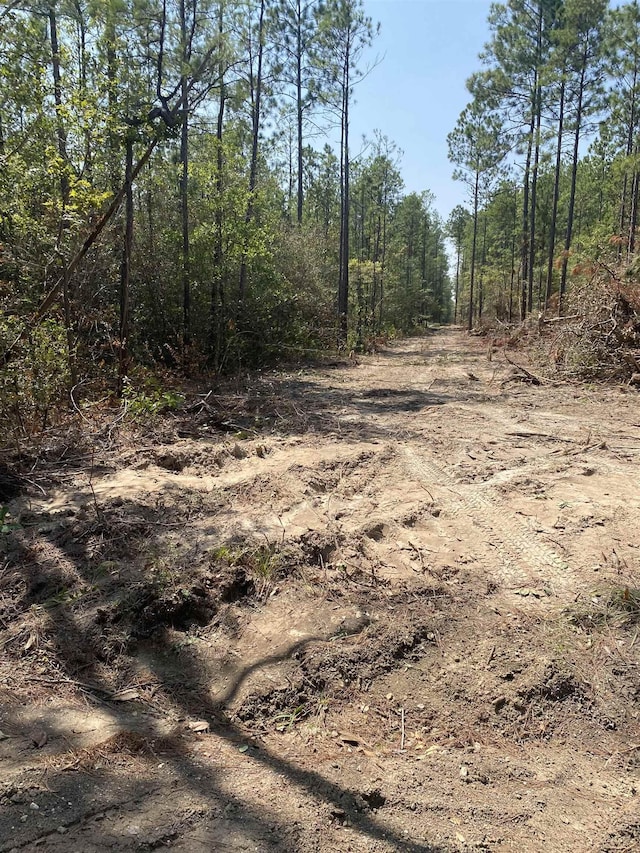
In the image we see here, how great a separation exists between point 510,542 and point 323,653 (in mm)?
1838

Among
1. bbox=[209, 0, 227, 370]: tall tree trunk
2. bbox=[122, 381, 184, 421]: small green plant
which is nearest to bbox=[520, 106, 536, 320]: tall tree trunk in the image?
bbox=[209, 0, 227, 370]: tall tree trunk

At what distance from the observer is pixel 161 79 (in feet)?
31.0

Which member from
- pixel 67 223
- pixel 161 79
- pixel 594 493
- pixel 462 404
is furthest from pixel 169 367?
pixel 594 493

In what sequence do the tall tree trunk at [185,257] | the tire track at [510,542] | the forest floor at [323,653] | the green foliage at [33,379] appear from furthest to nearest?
the tall tree trunk at [185,257]
the green foliage at [33,379]
the tire track at [510,542]
the forest floor at [323,653]

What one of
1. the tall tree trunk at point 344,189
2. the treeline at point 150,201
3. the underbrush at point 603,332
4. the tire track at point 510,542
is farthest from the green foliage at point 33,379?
the tall tree trunk at point 344,189

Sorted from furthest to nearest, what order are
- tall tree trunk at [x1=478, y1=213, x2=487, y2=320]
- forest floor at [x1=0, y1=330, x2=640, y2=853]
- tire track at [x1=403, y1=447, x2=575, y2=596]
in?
tall tree trunk at [x1=478, y1=213, x2=487, y2=320] < tire track at [x1=403, y1=447, x2=575, y2=596] < forest floor at [x1=0, y1=330, x2=640, y2=853]

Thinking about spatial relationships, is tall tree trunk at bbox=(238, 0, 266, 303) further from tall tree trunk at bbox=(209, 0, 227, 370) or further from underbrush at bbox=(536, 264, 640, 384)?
underbrush at bbox=(536, 264, 640, 384)

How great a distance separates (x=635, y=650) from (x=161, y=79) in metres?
10.9

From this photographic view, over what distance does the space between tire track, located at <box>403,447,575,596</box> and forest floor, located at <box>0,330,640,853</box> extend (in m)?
0.02

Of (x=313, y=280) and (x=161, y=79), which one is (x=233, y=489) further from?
(x=313, y=280)

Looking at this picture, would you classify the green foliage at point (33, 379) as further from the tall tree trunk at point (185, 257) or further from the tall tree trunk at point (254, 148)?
the tall tree trunk at point (254, 148)

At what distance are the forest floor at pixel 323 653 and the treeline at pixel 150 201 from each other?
9.45 feet

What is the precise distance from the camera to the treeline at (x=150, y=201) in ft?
22.6

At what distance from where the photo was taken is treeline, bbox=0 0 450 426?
6.89 meters
